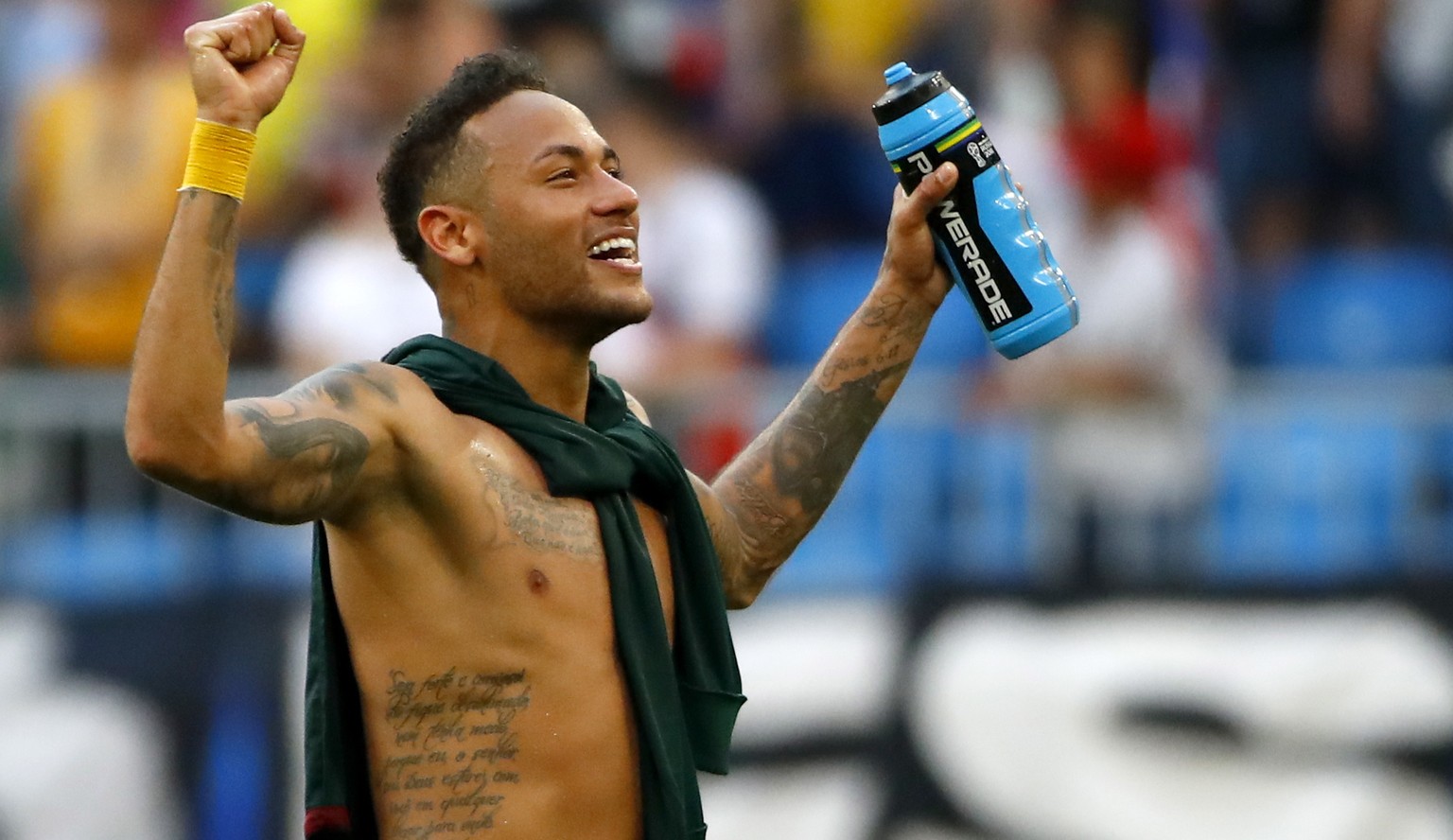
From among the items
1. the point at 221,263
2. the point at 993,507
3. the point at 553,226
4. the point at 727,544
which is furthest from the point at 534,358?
the point at 993,507

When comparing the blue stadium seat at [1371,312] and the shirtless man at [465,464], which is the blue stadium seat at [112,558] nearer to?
the shirtless man at [465,464]

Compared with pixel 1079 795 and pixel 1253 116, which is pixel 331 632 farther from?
pixel 1253 116

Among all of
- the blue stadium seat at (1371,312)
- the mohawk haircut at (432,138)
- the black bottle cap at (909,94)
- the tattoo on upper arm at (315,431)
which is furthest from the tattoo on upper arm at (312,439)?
the blue stadium seat at (1371,312)

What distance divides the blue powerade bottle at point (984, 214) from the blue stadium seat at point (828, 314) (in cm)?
444

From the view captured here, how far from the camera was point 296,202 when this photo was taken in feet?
29.3

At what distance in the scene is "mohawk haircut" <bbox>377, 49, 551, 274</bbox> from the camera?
165 inches

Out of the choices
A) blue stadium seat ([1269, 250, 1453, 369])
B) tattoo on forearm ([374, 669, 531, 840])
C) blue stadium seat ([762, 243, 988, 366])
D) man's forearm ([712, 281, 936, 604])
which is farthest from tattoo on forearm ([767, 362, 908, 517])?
blue stadium seat ([1269, 250, 1453, 369])

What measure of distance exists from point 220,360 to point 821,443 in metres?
1.61

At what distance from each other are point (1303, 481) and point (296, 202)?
4.22 m

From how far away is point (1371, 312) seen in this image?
29.7ft

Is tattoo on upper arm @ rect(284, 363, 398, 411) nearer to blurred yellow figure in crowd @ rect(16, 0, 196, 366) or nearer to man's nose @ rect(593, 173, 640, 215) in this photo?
man's nose @ rect(593, 173, 640, 215)

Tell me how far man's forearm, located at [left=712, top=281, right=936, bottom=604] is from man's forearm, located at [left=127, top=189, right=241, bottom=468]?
4.89 ft

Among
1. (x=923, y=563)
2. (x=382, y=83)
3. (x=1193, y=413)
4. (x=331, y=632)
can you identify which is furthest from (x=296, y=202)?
(x=331, y=632)

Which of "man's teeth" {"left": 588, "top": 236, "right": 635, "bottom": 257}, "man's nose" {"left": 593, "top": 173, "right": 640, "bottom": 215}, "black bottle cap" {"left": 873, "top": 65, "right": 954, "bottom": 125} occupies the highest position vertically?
"black bottle cap" {"left": 873, "top": 65, "right": 954, "bottom": 125}
